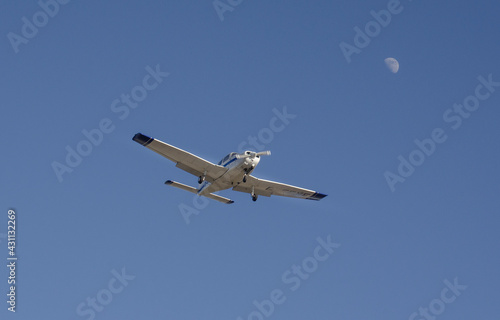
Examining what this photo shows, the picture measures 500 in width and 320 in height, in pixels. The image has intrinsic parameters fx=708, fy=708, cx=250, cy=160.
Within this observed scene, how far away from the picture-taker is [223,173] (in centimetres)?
4797

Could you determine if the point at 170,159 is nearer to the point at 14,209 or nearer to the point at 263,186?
the point at 263,186

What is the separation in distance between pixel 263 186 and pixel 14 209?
18.0 metres

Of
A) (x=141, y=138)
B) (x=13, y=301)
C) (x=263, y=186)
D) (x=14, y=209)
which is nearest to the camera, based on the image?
(x=13, y=301)

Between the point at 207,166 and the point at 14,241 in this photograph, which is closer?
the point at 14,241

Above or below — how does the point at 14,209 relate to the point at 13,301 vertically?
above

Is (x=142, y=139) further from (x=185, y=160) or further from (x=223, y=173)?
(x=223, y=173)

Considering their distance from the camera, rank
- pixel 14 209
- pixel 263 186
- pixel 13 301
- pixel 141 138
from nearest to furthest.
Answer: pixel 13 301
pixel 14 209
pixel 141 138
pixel 263 186

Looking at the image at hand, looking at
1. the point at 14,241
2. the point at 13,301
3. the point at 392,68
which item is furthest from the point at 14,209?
the point at 392,68

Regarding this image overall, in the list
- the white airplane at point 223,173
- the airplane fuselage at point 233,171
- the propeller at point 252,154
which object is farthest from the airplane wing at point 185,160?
the propeller at point 252,154

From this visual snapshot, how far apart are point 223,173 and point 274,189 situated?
17.8ft

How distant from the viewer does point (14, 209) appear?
1592 inches

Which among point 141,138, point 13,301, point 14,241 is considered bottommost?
point 13,301

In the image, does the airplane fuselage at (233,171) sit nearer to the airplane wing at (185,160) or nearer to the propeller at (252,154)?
the propeller at (252,154)

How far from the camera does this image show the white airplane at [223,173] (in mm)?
46303
